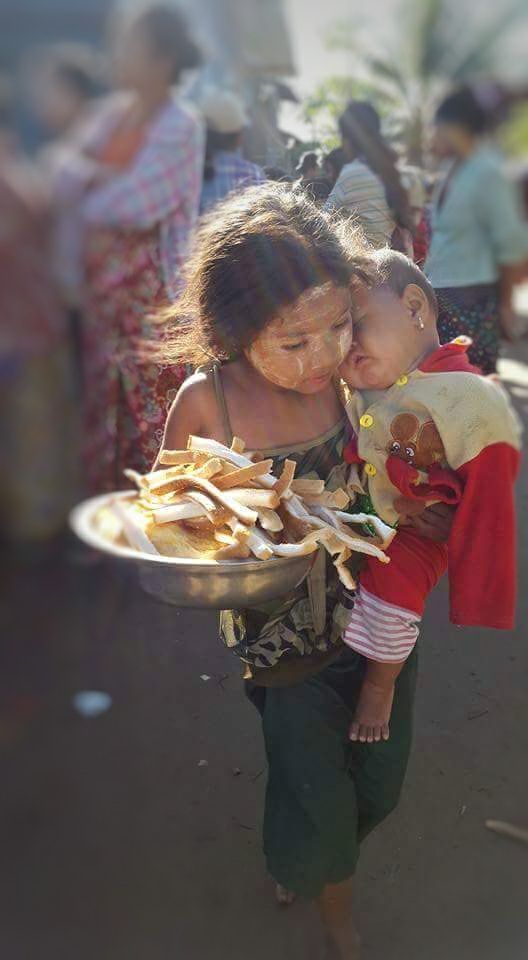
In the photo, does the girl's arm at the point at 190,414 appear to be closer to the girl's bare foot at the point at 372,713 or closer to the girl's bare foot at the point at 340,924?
the girl's bare foot at the point at 372,713

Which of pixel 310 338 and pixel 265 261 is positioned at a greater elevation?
pixel 265 261

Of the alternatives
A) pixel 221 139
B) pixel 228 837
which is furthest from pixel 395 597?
pixel 221 139

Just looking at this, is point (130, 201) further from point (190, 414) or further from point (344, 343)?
point (344, 343)

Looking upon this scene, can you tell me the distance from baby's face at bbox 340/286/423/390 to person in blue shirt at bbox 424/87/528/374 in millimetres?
920

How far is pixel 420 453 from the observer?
1.27 meters

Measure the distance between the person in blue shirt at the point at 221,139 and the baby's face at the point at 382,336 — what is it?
159 centimetres

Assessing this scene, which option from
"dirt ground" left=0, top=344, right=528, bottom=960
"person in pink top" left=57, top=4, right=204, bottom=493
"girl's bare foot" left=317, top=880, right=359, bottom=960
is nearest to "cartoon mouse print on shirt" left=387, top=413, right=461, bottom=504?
"dirt ground" left=0, top=344, right=528, bottom=960

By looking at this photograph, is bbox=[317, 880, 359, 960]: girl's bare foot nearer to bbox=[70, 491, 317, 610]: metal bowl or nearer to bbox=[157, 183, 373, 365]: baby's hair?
bbox=[70, 491, 317, 610]: metal bowl

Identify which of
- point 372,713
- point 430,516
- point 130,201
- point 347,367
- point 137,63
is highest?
point 137,63

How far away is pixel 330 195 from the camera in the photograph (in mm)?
1366

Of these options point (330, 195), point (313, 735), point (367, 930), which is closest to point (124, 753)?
point (367, 930)

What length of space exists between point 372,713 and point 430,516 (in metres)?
0.37

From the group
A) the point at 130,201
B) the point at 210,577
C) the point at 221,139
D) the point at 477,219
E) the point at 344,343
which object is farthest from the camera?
the point at 221,139

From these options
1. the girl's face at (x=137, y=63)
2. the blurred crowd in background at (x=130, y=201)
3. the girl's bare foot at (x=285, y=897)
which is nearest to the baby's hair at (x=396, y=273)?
the blurred crowd in background at (x=130, y=201)
